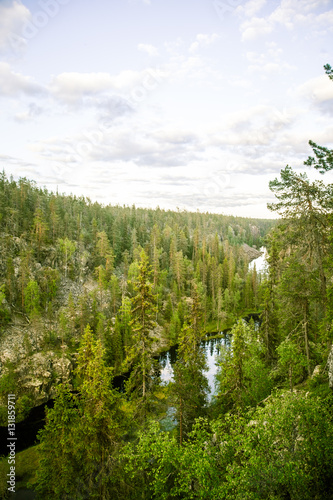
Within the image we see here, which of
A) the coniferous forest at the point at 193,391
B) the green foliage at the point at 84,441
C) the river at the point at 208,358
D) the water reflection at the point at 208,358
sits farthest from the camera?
the water reflection at the point at 208,358

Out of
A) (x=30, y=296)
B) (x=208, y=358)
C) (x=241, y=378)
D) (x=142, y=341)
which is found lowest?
(x=208, y=358)

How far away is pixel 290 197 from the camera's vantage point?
1695 cm

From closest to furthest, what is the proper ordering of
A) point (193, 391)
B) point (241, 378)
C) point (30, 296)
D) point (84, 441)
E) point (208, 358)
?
point (84, 441), point (241, 378), point (193, 391), point (30, 296), point (208, 358)

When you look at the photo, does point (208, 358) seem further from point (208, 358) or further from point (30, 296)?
point (30, 296)

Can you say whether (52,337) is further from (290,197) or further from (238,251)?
(238,251)

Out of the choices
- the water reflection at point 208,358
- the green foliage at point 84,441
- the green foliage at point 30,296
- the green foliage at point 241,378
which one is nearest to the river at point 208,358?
the water reflection at point 208,358

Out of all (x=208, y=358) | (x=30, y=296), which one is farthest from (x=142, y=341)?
(x=30, y=296)

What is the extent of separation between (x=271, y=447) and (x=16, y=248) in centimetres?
7064

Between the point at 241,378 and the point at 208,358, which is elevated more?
the point at 241,378

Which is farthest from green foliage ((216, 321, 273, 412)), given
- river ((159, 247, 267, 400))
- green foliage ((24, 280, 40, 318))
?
green foliage ((24, 280, 40, 318))

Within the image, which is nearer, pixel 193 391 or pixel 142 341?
pixel 142 341

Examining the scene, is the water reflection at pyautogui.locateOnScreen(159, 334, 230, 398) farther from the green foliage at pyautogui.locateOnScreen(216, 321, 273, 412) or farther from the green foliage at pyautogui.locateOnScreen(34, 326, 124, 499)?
the green foliage at pyautogui.locateOnScreen(34, 326, 124, 499)

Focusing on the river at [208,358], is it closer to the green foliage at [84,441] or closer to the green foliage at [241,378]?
the green foliage at [241,378]

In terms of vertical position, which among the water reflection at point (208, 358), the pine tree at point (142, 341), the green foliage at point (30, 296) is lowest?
the water reflection at point (208, 358)
